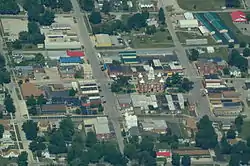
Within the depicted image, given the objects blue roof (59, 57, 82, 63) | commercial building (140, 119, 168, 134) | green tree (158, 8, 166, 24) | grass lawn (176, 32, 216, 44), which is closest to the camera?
commercial building (140, 119, 168, 134)

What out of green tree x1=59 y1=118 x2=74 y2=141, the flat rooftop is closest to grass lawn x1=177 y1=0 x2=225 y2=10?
the flat rooftop

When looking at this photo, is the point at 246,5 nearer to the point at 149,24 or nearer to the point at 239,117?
the point at 149,24

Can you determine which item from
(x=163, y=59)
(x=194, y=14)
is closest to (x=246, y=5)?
(x=194, y=14)

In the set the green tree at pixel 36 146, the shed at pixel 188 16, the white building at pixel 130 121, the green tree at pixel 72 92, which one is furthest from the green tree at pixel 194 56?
the green tree at pixel 36 146

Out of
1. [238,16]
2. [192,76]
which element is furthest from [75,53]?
[238,16]

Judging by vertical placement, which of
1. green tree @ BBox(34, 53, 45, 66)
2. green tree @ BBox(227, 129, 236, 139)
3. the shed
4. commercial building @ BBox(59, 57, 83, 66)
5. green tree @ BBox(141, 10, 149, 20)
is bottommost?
green tree @ BBox(227, 129, 236, 139)

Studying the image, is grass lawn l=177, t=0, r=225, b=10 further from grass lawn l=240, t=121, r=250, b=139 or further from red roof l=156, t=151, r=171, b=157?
red roof l=156, t=151, r=171, b=157

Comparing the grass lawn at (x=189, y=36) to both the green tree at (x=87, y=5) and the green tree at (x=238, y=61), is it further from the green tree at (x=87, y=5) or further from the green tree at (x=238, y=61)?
the green tree at (x=87, y=5)
